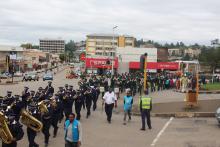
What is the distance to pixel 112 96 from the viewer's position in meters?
20.0

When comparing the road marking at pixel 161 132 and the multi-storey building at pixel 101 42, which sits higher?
the multi-storey building at pixel 101 42

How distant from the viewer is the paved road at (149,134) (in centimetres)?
1491

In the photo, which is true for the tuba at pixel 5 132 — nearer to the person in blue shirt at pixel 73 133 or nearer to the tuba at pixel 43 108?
the person in blue shirt at pixel 73 133

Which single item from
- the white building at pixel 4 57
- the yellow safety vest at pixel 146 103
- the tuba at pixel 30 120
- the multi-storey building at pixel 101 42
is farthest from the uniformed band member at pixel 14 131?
the multi-storey building at pixel 101 42

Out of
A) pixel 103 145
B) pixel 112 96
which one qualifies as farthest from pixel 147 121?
pixel 103 145

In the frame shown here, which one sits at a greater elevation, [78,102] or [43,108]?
[43,108]

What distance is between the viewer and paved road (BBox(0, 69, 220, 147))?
14.9m

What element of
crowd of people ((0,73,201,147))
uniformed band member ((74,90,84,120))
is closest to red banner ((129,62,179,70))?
crowd of people ((0,73,201,147))

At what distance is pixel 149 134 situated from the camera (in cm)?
1705

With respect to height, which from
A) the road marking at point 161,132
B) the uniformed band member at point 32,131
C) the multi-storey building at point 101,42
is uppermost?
the multi-storey building at point 101,42

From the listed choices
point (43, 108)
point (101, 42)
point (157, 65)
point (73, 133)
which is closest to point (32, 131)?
point (43, 108)

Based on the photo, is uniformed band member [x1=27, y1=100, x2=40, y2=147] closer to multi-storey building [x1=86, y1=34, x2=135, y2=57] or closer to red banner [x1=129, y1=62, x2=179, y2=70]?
red banner [x1=129, y1=62, x2=179, y2=70]

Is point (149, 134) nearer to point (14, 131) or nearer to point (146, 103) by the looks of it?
point (146, 103)

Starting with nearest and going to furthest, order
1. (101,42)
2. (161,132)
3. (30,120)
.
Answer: (30,120)
(161,132)
(101,42)
